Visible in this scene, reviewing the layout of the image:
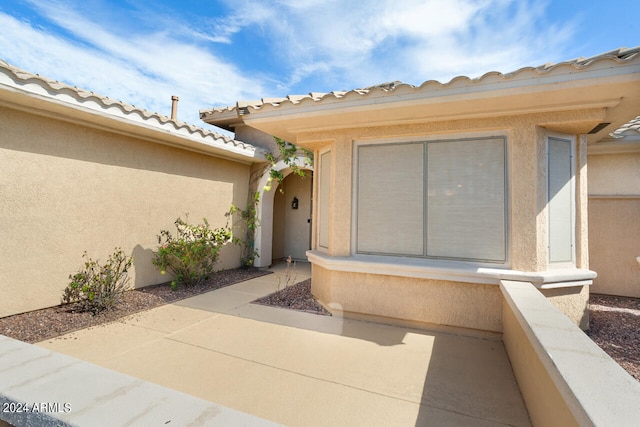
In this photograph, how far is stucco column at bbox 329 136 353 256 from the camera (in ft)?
23.8

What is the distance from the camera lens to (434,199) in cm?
659

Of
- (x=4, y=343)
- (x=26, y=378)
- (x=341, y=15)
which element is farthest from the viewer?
(x=341, y=15)

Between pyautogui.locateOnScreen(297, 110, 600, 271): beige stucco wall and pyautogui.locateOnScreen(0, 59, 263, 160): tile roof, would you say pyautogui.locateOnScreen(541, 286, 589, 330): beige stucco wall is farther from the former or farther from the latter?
pyautogui.locateOnScreen(0, 59, 263, 160): tile roof

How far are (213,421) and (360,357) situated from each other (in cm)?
397

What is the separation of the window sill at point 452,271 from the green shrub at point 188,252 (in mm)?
5143

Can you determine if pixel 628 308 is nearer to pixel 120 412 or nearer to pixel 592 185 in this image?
pixel 592 185

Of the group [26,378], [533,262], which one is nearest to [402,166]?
[533,262]

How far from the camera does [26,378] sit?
199 cm

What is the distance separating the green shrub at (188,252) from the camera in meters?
9.62

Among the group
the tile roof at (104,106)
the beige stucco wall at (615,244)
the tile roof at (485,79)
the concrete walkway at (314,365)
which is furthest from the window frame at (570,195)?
the tile roof at (104,106)

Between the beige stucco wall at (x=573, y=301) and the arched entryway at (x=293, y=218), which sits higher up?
the arched entryway at (x=293, y=218)

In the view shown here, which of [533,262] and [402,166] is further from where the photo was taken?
[402,166]

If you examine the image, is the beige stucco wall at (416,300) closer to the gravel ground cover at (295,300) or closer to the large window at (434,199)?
the gravel ground cover at (295,300)

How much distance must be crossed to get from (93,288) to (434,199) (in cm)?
865
